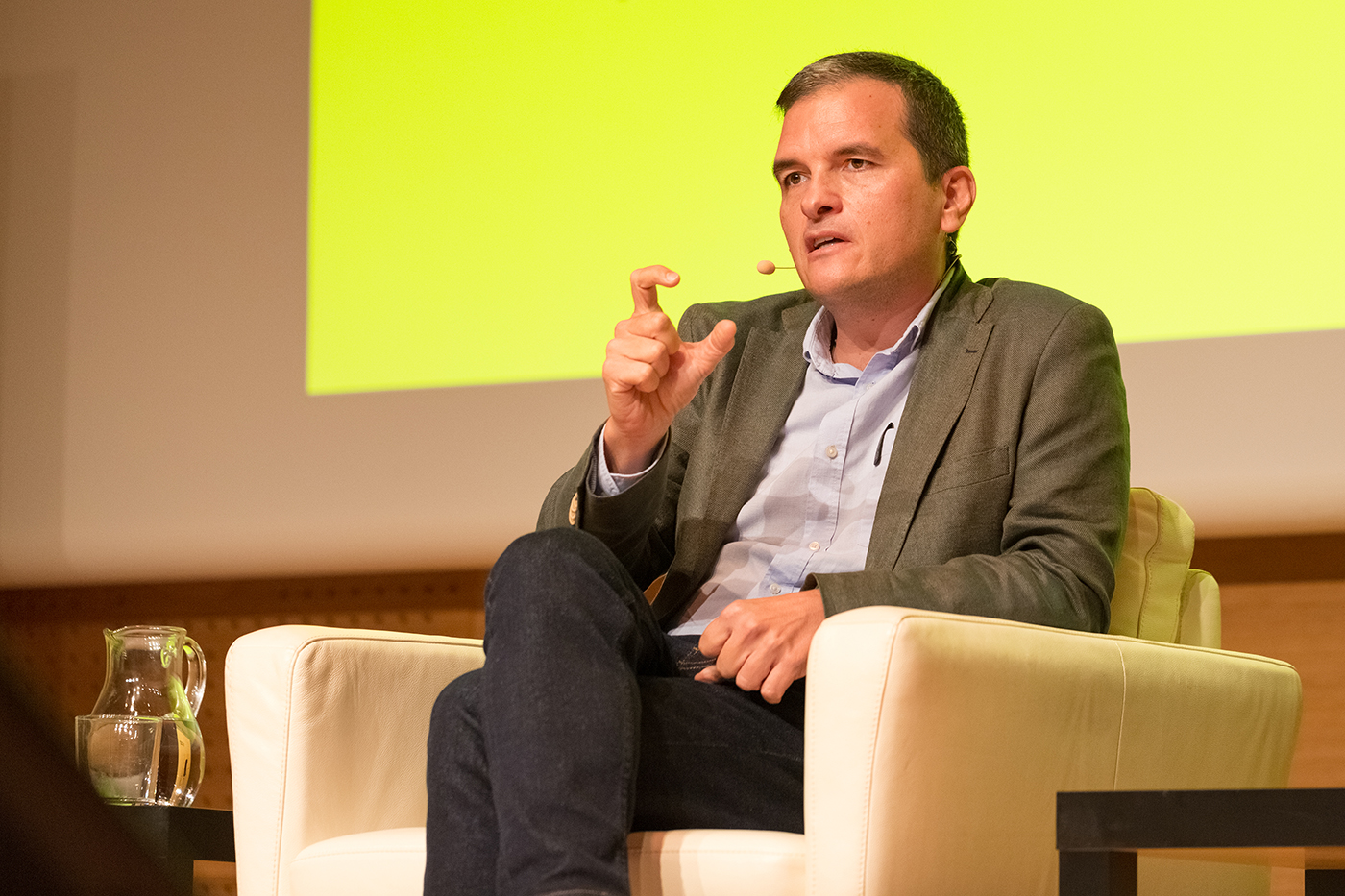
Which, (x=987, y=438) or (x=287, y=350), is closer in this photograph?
(x=987, y=438)

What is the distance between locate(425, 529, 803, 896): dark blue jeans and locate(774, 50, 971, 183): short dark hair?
737mm

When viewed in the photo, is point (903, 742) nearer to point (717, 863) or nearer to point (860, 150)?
point (717, 863)

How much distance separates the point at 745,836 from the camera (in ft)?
4.00

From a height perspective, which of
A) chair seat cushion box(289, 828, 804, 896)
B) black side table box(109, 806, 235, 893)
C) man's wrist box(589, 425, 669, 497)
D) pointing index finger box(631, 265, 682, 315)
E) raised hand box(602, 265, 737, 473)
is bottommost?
black side table box(109, 806, 235, 893)

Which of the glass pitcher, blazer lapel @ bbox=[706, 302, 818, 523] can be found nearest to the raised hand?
blazer lapel @ bbox=[706, 302, 818, 523]

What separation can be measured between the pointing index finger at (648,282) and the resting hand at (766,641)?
13.6 inches

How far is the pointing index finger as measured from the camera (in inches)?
56.7

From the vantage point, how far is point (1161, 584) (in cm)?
167

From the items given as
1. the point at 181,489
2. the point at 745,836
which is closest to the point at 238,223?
the point at 181,489

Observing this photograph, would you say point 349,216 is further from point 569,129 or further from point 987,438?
point 987,438

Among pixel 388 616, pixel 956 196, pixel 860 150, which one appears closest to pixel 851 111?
pixel 860 150

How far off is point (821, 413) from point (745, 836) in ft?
2.13

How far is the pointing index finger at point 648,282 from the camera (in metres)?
1.44

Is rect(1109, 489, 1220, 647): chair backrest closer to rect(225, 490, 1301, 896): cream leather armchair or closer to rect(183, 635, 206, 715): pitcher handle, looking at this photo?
rect(225, 490, 1301, 896): cream leather armchair
